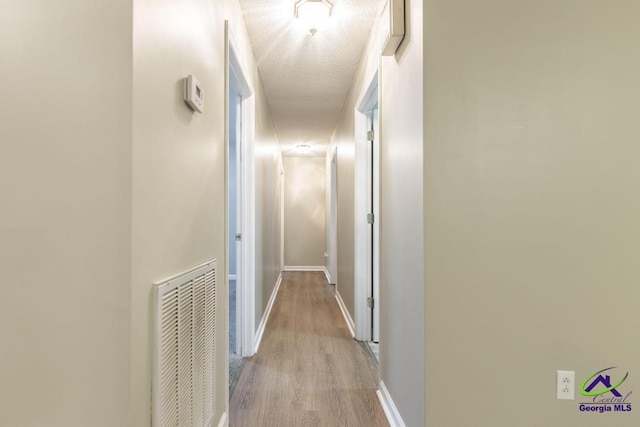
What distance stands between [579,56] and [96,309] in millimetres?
1884

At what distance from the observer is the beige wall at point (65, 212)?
70cm

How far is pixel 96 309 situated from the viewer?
0.77 m

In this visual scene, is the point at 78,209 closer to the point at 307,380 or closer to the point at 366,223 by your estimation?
the point at 307,380

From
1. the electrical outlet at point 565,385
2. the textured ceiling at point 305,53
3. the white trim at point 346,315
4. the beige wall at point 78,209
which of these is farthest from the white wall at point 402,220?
the white trim at point 346,315

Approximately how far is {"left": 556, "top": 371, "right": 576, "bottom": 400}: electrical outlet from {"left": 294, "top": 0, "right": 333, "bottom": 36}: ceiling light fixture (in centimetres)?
219

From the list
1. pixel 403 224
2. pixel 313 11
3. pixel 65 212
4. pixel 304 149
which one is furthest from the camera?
pixel 304 149

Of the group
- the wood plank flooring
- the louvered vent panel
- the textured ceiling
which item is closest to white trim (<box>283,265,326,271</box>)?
the wood plank flooring

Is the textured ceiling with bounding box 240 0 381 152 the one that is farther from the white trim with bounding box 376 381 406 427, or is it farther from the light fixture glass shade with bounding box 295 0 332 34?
the white trim with bounding box 376 381 406 427

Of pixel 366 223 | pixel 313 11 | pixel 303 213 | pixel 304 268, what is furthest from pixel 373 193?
pixel 304 268

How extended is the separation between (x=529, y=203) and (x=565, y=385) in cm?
74

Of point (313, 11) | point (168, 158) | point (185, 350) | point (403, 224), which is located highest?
point (313, 11)

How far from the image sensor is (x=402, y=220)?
1603 mm

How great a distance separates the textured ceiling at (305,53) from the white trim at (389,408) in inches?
92.1

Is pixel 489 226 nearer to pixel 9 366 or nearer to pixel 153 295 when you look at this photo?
pixel 153 295
